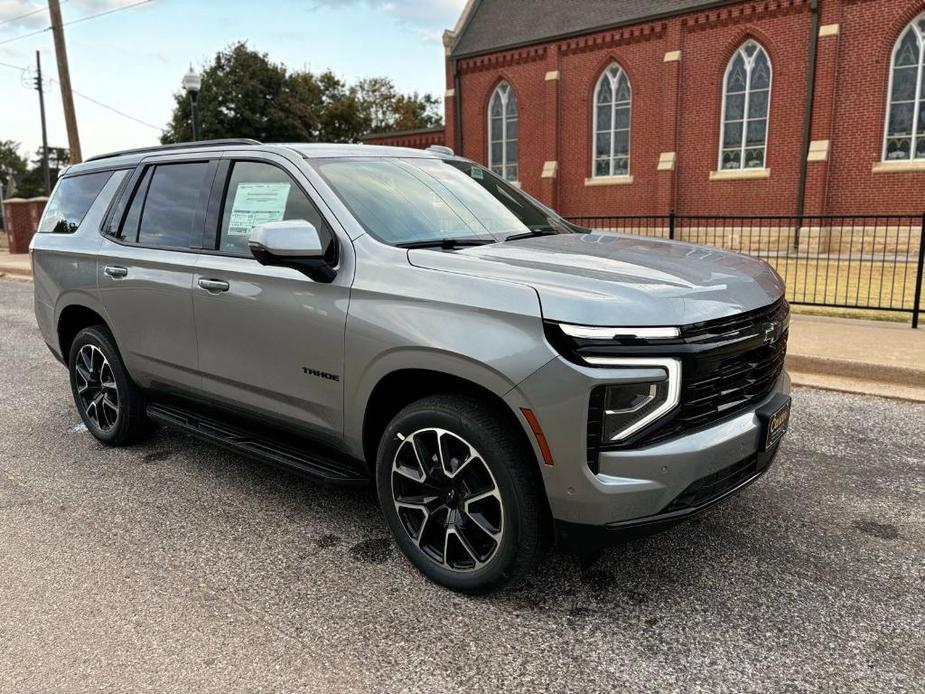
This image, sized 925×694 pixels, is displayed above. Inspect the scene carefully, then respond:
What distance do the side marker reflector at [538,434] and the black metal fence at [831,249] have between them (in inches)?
284

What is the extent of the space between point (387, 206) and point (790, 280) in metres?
11.9

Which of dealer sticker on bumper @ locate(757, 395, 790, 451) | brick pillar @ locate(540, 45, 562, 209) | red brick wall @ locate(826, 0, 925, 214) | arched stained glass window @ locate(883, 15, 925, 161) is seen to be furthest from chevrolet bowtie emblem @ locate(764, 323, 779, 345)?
brick pillar @ locate(540, 45, 562, 209)

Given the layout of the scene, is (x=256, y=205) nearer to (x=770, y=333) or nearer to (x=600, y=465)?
(x=600, y=465)

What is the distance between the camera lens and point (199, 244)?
4.00m

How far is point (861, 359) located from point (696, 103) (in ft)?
58.0

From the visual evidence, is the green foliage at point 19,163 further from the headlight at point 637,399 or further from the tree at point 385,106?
the headlight at point 637,399

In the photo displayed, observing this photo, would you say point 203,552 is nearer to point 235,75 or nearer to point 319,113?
point 235,75

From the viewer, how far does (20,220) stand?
24.5m

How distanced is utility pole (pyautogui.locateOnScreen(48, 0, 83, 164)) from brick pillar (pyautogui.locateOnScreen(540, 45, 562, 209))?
48.4ft

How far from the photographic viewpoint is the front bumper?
98.4 inches

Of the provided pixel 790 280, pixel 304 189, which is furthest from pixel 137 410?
pixel 790 280

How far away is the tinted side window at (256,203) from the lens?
3547 mm

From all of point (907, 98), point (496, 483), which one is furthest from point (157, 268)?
point (907, 98)

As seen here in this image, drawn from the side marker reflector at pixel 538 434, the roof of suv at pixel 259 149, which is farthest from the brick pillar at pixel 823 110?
the side marker reflector at pixel 538 434
